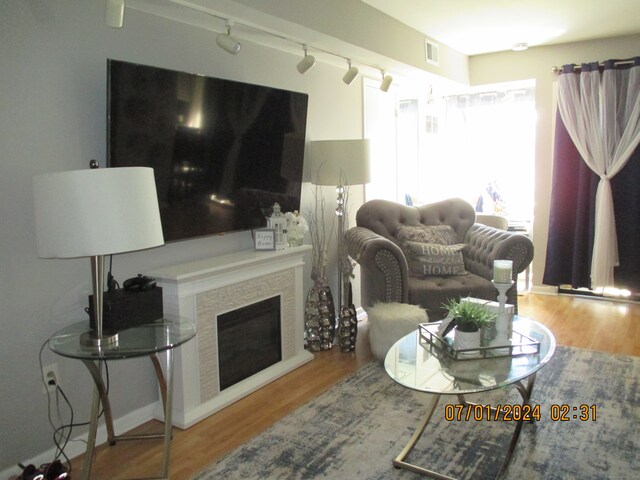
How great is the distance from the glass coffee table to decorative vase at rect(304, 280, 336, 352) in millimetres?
1176

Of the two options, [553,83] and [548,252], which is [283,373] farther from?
[553,83]

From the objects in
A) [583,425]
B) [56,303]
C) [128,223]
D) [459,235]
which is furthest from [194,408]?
[459,235]

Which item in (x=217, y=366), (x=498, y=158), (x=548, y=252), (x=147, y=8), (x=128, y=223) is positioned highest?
(x=147, y=8)

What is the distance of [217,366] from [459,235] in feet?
7.69

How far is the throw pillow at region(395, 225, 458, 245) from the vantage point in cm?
390

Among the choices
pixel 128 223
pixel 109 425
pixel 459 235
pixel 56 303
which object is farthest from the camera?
pixel 459 235

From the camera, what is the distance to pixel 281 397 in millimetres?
2895

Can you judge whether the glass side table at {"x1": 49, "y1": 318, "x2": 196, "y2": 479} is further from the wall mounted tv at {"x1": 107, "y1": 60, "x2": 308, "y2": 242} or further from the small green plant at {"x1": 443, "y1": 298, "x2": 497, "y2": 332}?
the small green plant at {"x1": 443, "y1": 298, "x2": 497, "y2": 332}

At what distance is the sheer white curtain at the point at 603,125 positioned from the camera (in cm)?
448

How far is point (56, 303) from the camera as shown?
7.34 ft

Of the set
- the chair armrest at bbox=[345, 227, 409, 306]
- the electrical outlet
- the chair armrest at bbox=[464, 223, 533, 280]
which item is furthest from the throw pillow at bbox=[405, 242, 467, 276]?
the electrical outlet

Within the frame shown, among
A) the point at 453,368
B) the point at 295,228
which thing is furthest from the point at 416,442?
the point at 295,228

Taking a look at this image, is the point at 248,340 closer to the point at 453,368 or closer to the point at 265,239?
the point at 265,239

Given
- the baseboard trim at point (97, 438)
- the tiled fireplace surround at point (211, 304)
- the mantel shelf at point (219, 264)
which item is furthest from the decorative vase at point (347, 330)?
the baseboard trim at point (97, 438)
